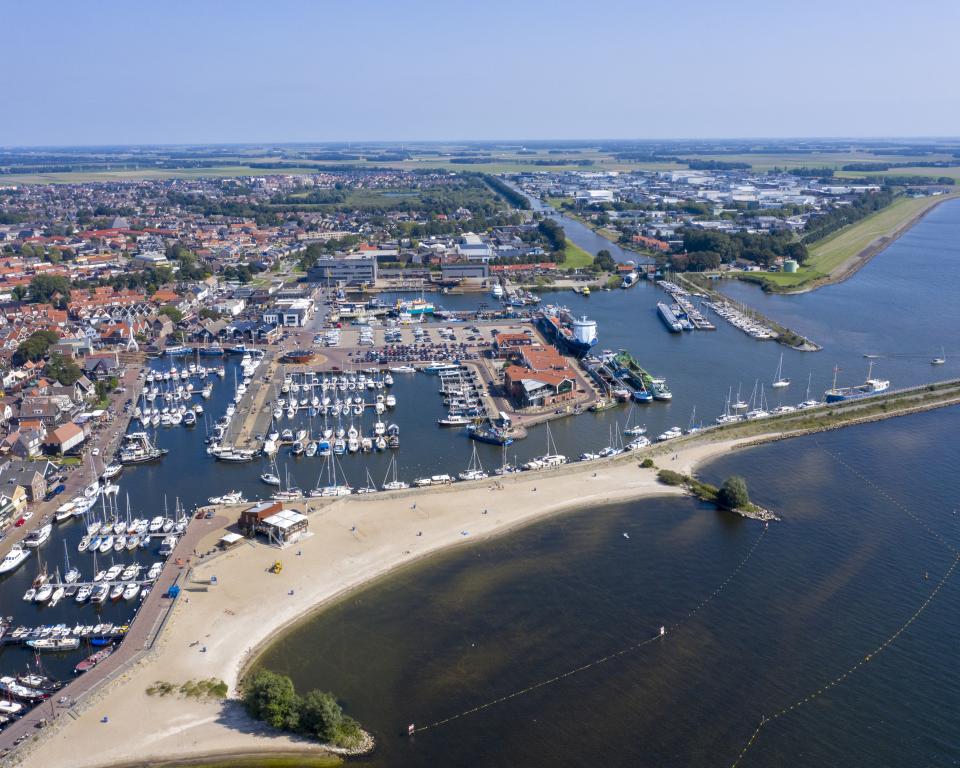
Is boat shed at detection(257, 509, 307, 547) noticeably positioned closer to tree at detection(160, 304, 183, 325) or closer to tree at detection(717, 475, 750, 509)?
tree at detection(717, 475, 750, 509)

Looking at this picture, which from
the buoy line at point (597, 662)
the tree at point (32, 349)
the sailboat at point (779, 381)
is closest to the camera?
the buoy line at point (597, 662)

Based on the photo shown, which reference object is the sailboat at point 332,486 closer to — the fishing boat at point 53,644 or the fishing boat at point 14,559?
the fishing boat at point 14,559

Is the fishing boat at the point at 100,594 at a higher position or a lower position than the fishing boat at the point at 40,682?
higher

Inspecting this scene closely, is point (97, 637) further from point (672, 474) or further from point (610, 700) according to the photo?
point (672, 474)

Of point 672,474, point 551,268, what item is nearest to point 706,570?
point 672,474

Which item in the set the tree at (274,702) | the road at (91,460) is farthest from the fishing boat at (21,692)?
the road at (91,460)

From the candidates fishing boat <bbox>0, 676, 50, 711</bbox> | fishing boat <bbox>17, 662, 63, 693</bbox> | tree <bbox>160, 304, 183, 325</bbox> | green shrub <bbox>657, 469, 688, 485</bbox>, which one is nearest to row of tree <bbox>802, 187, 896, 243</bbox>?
green shrub <bbox>657, 469, 688, 485</bbox>

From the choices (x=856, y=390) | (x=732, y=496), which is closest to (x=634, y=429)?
(x=732, y=496)
